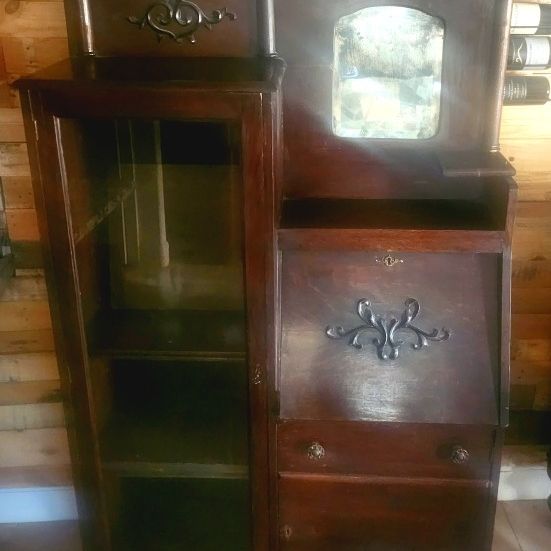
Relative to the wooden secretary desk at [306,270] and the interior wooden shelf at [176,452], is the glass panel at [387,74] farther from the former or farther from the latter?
the interior wooden shelf at [176,452]

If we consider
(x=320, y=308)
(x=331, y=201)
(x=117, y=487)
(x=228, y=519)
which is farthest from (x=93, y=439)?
(x=331, y=201)

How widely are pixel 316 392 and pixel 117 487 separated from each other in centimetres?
53

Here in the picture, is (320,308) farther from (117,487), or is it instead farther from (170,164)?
(117,487)

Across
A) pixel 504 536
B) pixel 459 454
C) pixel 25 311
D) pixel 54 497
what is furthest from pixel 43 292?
pixel 504 536

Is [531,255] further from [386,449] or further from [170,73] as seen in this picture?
[170,73]

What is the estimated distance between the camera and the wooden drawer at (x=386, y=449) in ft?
4.39

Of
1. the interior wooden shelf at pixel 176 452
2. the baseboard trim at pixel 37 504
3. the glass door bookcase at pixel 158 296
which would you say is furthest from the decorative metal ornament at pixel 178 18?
the baseboard trim at pixel 37 504

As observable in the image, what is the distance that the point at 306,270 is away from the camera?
1.32 metres

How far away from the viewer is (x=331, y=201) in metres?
Result: 1.44

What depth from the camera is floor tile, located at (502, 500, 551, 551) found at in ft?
5.84

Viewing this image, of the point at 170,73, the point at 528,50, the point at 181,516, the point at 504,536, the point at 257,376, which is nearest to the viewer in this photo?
the point at 170,73

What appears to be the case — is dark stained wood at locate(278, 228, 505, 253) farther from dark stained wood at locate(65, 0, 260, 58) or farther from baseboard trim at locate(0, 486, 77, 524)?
baseboard trim at locate(0, 486, 77, 524)

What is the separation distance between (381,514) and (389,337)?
0.39 m

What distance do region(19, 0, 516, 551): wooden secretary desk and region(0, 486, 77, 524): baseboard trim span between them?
0.45m
